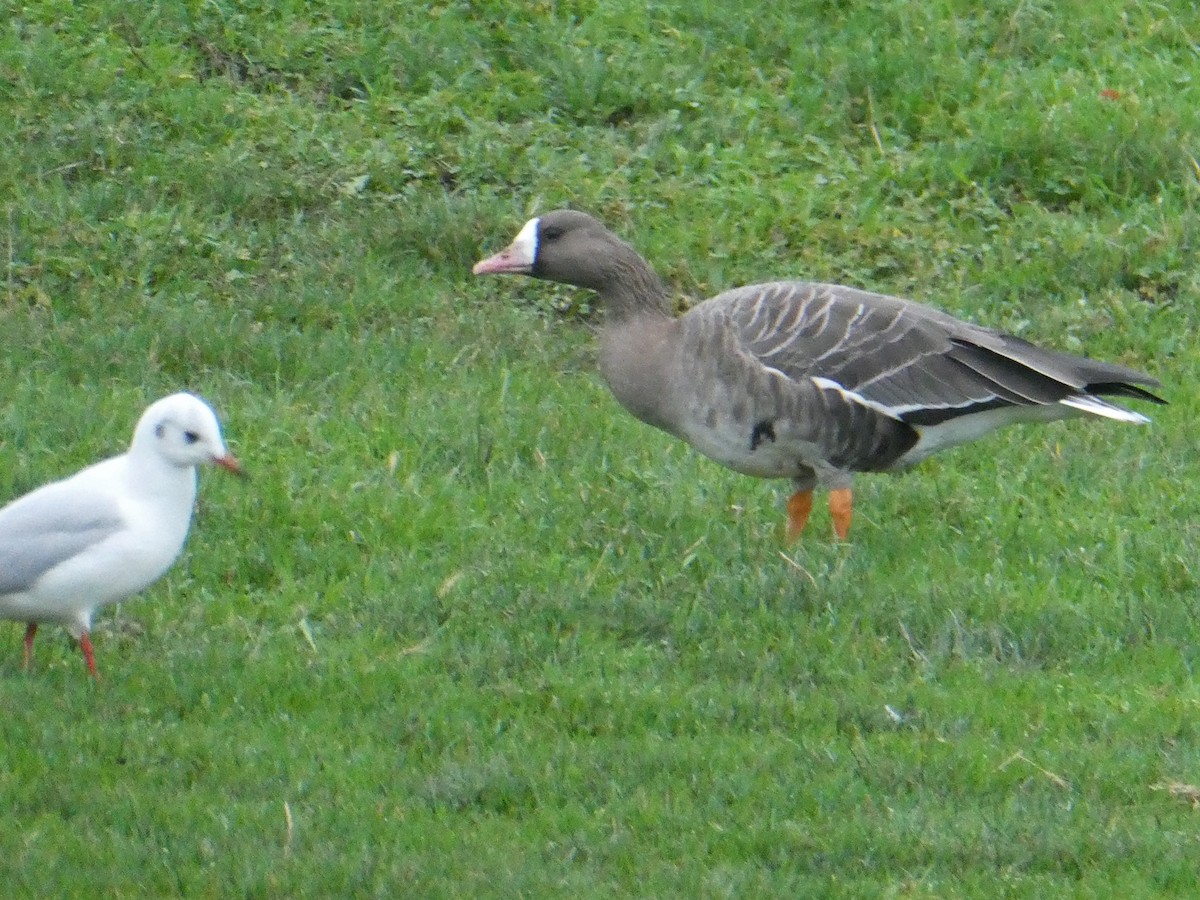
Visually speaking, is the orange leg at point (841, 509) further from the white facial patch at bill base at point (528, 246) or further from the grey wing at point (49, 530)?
the grey wing at point (49, 530)

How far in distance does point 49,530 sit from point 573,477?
2399 mm

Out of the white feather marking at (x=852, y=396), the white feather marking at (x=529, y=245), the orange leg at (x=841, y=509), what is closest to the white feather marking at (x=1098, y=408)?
the white feather marking at (x=852, y=396)

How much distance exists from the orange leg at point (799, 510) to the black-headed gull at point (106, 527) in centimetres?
241

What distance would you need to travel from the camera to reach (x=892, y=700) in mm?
5555

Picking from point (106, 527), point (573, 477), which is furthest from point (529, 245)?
point (106, 527)

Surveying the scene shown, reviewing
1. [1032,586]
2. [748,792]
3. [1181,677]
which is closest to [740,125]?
[1032,586]

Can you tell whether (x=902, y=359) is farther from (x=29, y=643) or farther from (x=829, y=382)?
(x=29, y=643)

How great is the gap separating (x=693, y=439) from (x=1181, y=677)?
205 centimetres

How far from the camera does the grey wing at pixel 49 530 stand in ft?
17.3

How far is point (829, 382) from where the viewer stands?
22.9ft

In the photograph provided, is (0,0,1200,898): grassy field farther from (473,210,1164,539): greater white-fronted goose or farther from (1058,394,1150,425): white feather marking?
(1058,394,1150,425): white feather marking

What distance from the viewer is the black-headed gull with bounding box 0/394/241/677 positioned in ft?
17.4

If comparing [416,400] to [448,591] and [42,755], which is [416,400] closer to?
[448,591]

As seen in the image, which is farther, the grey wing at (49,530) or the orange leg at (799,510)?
the orange leg at (799,510)
